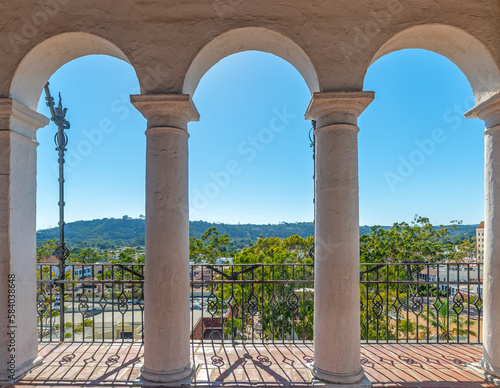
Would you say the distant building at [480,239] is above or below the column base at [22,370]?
above

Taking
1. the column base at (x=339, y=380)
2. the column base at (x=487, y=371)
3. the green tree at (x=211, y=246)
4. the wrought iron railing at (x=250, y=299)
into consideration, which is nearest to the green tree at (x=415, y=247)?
the wrought iron railing at (x=250, y=299)

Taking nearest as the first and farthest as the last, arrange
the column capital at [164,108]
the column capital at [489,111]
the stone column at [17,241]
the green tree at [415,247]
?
the column capital at [164,108]
the column capital at [489,111]
the stone column at [17,241]
the green tree at [415,247]

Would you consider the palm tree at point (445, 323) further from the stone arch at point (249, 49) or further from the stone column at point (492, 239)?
the stone arch at point (249, 49)

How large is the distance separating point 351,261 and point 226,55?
380 centimetres

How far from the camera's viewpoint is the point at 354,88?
4.20 meters

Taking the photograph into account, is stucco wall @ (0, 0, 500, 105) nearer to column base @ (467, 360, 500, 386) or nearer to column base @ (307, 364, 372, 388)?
column base @ (307, 364, 372, 388)

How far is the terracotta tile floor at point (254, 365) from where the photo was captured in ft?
14.5

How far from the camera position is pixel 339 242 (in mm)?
4094

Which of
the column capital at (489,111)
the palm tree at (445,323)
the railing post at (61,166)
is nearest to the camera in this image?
the column capital at (489,111)

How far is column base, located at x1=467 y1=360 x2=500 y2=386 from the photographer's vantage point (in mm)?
4302

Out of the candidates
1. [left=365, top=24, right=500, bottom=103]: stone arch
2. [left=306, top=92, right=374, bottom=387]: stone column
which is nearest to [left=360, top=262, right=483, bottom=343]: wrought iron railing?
[left=306, top=92, right=374, bottom=387]: stone column

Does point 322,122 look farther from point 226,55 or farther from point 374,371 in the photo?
point 374,371

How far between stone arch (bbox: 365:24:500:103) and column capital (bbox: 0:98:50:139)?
207 inches

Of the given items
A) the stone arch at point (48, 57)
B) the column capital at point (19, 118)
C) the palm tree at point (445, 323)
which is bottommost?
the palm tree at point (445, 323)
